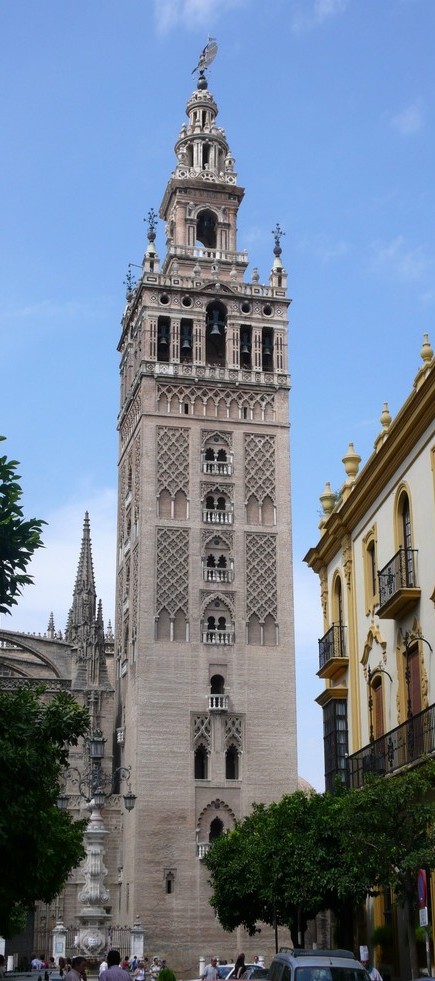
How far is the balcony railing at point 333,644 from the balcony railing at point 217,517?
22.9 meters

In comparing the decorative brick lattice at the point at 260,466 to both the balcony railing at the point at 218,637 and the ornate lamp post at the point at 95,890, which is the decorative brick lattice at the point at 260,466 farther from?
the ornate lamp post at the point at 95,890

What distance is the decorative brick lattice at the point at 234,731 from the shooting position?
51156mm

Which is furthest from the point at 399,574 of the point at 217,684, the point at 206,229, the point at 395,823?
the point at 206,229

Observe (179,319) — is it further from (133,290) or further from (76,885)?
(76,885)

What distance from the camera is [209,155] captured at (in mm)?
62250

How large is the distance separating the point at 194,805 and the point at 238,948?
5.28 metres

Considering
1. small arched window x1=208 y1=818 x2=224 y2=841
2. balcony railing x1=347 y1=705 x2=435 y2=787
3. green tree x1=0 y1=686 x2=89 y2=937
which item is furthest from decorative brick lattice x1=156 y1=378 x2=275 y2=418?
green tree x1=0 y1=686 x2=89 y2=937

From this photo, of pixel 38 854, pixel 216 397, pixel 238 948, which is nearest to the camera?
pixel 38 854

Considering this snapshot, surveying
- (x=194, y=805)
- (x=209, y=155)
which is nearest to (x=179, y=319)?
(x=209, y=155)

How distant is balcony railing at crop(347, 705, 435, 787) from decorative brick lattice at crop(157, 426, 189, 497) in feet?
90.6

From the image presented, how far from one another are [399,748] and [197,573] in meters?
29.5

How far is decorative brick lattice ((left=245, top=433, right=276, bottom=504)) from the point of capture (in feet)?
179

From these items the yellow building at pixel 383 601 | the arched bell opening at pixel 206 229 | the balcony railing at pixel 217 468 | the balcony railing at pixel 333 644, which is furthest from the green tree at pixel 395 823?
the arched bell opening at pixel 206 229

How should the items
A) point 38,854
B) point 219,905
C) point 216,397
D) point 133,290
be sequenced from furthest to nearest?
point 133,290, point 216,397, point 219,905, point 38,854
